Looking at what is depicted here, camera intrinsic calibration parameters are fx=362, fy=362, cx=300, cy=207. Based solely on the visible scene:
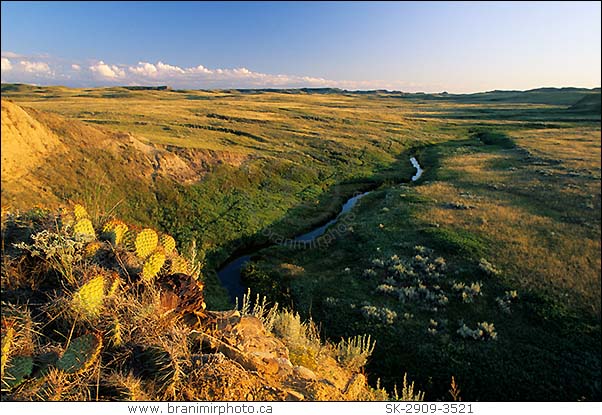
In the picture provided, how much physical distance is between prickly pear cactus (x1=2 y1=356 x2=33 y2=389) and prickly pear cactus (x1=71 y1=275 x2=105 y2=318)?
2.53 ft

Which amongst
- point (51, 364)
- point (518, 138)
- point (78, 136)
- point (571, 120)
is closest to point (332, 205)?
point (78, 136)

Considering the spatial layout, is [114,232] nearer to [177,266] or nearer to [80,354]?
[177,266]

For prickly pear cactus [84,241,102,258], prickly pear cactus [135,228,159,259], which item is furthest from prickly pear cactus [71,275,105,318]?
prickly pear cactus [135,228,159,259]

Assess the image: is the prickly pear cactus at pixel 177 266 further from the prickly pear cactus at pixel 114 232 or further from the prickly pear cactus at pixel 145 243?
the prickly pear cactus at pixel 114 232

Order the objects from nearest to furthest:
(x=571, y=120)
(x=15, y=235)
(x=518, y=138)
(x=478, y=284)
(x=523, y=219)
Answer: (x=15, y=235)
(x=478, y=284)
(x=523, y=219)
(x=518, y=138)
(x=571, y=120)

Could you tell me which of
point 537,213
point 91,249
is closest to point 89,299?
point 91,249

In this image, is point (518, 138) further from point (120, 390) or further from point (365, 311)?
point (120, 390)

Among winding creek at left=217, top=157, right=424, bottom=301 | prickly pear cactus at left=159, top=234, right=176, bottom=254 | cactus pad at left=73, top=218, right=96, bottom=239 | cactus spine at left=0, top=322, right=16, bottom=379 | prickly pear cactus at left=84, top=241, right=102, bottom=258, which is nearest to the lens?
cactus spine at left=0, top=322, right=16, bottom=379

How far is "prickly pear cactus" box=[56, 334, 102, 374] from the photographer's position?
416cm

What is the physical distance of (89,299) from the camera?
4805 millimetres

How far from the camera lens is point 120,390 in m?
4.07

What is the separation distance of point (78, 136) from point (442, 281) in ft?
78.0

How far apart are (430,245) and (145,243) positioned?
15.8 meters

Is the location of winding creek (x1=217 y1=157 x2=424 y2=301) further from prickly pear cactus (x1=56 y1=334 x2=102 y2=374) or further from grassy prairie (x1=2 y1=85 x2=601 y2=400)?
prickly pear cactus (x1=56 y1=334 x2=102 y2=374)
